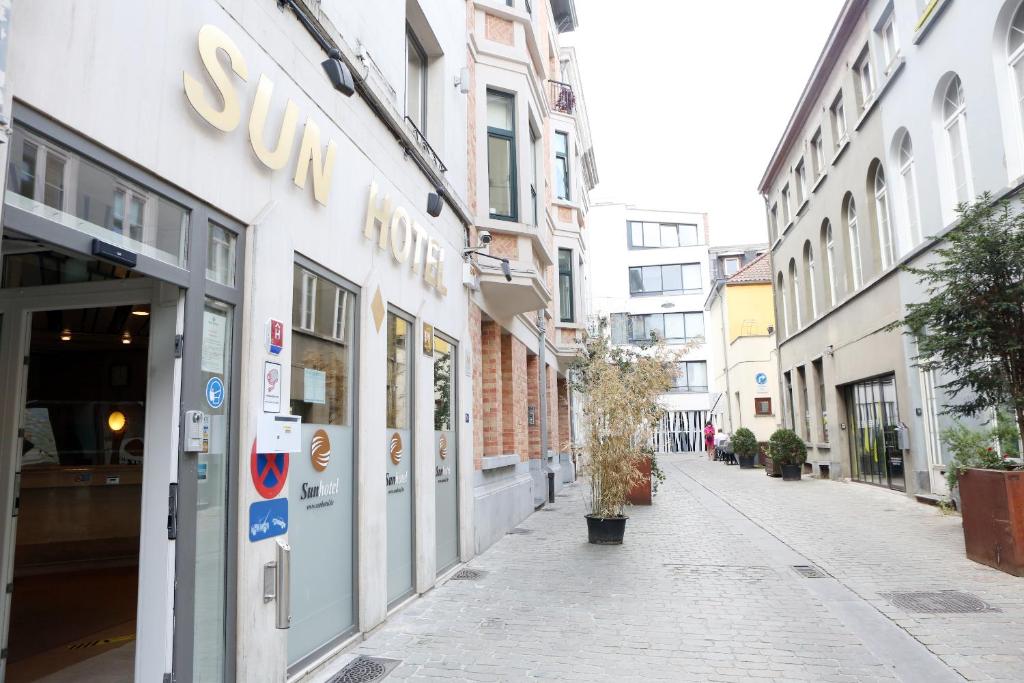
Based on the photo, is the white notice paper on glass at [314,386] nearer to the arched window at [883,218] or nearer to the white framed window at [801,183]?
the arched window at [883,218]

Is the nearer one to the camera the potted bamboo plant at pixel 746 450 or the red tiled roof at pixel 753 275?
the potted bamboo plant at pixel 746 450

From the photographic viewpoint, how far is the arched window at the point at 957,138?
12.2m

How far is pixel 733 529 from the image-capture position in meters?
11.6

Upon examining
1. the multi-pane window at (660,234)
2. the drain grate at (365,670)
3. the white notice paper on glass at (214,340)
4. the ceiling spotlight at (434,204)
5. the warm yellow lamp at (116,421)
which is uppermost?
the multi-pane window at (660,234)

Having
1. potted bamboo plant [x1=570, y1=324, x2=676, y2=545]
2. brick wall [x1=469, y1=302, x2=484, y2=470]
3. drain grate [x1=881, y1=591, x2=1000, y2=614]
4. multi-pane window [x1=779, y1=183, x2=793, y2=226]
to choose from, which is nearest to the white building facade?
multi-pane window [x1=779, y1=183, x2=793, y2=226]

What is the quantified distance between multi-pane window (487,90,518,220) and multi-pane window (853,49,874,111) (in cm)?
945

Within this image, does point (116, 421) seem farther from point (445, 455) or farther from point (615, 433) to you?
point (615, 433)

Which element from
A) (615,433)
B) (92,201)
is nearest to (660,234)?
(615,433)

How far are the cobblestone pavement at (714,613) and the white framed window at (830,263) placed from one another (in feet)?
33.5

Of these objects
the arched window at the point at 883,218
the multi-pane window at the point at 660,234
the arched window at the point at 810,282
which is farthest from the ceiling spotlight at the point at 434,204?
the multi-pane window at the point at 660,234

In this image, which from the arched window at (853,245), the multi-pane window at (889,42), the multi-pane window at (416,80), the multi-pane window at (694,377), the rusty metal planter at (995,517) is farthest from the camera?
the multi-pane window at (694,377)

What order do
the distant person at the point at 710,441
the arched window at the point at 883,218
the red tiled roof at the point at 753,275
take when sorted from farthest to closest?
the distant person at the point at 710,441
the red tiled roof at the point at 753,275
the arched window at the point at 883,218

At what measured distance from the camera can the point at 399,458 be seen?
7047mm

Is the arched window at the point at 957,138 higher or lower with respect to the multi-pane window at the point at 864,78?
lower
